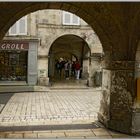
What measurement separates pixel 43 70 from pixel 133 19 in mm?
12450

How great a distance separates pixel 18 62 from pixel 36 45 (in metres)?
1.64

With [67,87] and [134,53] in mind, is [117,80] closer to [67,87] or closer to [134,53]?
[134,53]

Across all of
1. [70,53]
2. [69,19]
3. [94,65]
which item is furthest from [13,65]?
[70,53]

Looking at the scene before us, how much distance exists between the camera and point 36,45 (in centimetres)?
1916

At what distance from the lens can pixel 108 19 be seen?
25.2ft

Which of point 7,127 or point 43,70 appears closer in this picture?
point 7,127

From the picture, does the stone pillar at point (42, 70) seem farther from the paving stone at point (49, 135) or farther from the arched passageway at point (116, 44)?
the paving stone at point (49, 135)

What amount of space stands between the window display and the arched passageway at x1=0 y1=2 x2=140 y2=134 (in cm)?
1171

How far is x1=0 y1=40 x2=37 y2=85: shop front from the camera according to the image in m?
19.0

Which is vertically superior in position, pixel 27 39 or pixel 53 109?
pixel 27 39

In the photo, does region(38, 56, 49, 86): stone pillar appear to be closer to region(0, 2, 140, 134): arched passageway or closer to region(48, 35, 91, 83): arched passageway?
region(48, 35, 91, 83): arched passageway

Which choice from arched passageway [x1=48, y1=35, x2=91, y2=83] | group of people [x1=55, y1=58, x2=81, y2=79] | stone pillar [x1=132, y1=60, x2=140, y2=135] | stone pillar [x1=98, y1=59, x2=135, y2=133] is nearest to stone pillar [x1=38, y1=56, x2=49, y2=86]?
arched passageway [x1=48, y1=35, x2=91, y2=83]

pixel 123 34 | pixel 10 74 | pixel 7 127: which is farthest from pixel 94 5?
pixel 10 74

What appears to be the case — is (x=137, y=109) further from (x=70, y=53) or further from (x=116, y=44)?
(x=70, y=53)
